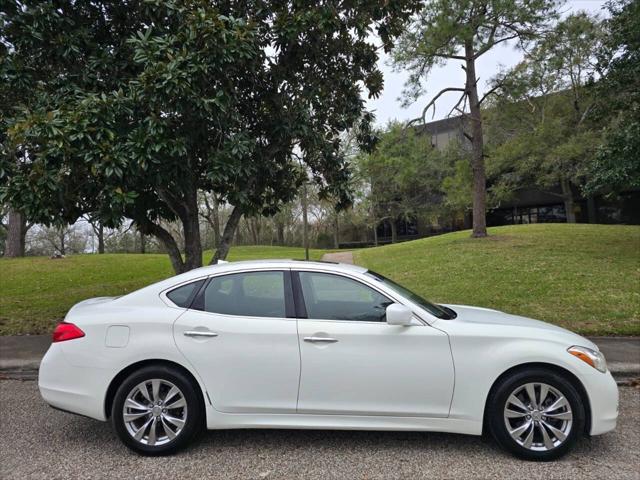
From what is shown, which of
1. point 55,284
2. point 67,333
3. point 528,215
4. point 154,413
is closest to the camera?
point 154,413

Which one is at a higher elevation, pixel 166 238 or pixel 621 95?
pixel 621 95

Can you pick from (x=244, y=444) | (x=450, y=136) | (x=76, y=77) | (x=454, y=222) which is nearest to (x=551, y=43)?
(x=76, y=77)

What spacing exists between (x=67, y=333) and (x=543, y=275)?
10578 millimetres

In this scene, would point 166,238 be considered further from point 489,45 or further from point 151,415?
point 489,45

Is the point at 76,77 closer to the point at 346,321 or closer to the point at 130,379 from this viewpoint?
the point at 130,379

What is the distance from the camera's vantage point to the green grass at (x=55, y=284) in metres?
8.78

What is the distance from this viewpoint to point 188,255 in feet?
25.1

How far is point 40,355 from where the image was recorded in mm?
6383

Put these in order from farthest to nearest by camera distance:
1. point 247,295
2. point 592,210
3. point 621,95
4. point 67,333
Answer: point 592,210 < point 621,95 < point 247,295 < point 67,333

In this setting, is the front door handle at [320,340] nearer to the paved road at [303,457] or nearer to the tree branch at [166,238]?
the paved road at [303,457]

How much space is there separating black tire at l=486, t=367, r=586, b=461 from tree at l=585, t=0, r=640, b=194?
30.3 ft

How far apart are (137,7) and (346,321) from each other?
5.61 meters

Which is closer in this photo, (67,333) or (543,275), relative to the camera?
(67,333)

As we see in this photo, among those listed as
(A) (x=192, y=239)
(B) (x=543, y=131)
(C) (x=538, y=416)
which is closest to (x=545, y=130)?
(B) (x=543, y=131)
